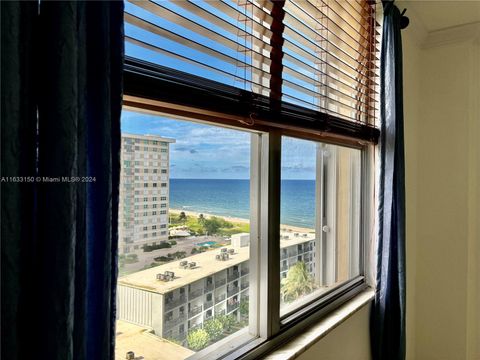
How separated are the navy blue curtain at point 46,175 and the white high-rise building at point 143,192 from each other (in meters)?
0.29

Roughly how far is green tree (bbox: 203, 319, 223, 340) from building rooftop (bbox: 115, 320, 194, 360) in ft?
0.44

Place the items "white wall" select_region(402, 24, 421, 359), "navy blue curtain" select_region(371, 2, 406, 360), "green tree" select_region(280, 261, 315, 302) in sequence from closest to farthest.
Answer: "green tree" select_region(280, 261, 315, 302)
"navy blue curtain" select_region(371, 2, 406, 360)
"white wall" select_region(402, 24, 421, 359)

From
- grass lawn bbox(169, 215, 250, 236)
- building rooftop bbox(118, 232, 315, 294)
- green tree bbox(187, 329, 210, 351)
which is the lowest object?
green tree bbox(187, 329, 210, 351)

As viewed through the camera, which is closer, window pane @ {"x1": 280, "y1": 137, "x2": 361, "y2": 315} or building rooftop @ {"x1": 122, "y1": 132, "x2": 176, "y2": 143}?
building rooftop @ {"x1": 122, "y1": 132, "x2": 176, "y2": 143}

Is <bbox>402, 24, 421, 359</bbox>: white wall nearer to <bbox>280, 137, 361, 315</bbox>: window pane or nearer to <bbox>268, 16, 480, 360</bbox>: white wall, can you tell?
<bbox>268, 16, 480, 360</bbox>: white wall

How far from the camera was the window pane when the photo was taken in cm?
142

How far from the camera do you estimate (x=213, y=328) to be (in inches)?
42.8

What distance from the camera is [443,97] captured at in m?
2.29

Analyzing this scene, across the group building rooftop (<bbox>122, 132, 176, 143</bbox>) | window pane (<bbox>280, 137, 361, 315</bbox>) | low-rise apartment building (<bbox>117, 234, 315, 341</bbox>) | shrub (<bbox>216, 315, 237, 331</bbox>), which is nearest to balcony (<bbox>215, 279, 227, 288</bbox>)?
low-rise apartment building (<bbox>117, 234, 315, 341</bbox>)

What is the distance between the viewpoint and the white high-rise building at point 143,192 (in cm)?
83

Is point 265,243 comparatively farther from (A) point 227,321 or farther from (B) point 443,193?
(B) point 443,193

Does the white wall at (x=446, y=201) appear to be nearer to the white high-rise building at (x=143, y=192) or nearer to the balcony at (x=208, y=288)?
the balcony at (x=208, y=288)

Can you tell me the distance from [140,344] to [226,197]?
1.64 feet

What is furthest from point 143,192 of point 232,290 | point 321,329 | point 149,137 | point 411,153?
point 411,153
